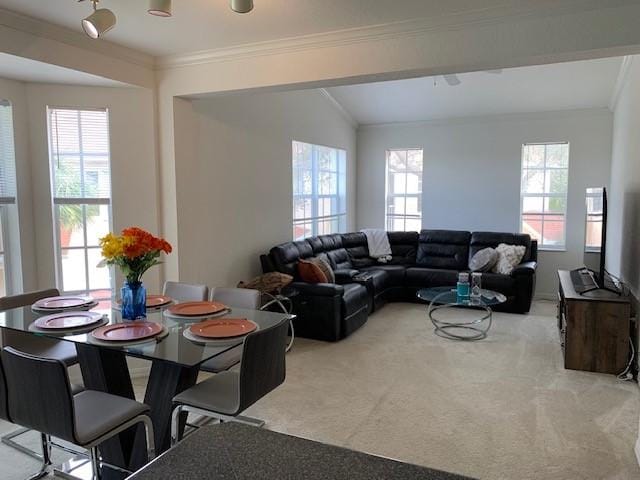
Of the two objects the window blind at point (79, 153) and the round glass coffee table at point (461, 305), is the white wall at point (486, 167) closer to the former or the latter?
the round glass coffee table at point (461, 305)

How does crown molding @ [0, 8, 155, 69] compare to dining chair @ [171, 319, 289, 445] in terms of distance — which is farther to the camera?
crown molding @ [0, 8, 155, 69]

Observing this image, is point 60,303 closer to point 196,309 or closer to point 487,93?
point 196,309

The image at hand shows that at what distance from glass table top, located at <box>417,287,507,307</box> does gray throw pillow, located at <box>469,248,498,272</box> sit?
3.47 ft

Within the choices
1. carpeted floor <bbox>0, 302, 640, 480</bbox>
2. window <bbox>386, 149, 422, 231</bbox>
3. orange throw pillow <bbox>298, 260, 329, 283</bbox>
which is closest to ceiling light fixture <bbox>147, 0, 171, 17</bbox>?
carpeted floor <bbox>0, 302, 640, 480</bbox>

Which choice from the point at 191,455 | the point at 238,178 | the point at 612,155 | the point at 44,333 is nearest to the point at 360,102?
the point at 238,178

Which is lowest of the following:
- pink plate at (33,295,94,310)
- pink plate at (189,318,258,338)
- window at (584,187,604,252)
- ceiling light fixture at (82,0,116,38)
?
pink plate at (189,318,258,338)

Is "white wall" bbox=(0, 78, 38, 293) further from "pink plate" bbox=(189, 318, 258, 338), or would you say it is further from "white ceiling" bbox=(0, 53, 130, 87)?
"pink plate" bbox=(189, 318, 258, 338)

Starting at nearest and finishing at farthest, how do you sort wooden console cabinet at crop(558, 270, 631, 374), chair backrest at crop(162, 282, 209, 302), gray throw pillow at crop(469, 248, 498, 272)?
chair backrest at crop(162, 282, 209, 302), wooden console cabinet at crop(558, 270, 631, 374), gray throw pillow at crop(469, 248, 498, 272)

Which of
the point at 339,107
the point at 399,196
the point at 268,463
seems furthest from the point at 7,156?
the point at 399,196

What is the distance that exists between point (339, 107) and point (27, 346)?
5.07 meters

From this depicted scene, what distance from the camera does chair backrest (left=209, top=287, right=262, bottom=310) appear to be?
3.00 meters

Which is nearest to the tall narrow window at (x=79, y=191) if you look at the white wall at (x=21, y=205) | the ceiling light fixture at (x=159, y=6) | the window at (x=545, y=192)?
the white wall at (x=21, y=205)

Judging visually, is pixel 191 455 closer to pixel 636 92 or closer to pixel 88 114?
pixel 88 114

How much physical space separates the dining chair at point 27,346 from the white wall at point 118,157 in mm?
712
